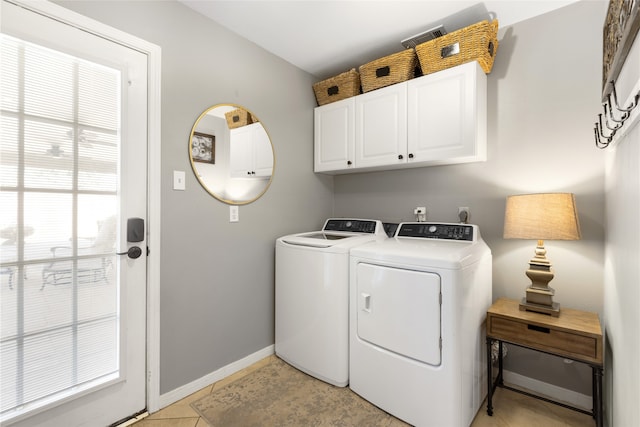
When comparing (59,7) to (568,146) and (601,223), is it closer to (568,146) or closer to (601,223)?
(568,146)

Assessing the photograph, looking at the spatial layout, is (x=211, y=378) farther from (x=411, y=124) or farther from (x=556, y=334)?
(x=411, y=124)

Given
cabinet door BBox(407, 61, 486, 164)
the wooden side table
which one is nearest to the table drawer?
the wooden side table

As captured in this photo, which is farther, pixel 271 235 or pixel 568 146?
pixel 271 235

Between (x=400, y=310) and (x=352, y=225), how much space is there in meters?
1.06

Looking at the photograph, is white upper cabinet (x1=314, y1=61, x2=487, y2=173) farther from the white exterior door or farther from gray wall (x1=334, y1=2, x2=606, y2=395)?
the white exterior door

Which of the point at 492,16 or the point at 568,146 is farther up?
the point at 492,16

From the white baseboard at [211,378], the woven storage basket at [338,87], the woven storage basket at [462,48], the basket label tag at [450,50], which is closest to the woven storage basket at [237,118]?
the woven storage basket at [338,87]

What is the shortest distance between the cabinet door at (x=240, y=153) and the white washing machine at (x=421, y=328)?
1.03 m

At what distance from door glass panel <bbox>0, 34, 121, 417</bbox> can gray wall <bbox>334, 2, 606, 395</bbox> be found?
229 centimetres

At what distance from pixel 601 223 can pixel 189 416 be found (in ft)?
8.76

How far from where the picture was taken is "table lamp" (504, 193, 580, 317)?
1.52m

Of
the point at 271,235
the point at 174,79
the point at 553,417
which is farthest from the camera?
the point at 271,235

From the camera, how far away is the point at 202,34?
1909mm

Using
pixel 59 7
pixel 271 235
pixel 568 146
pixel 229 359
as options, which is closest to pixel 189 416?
pixel 229 359
